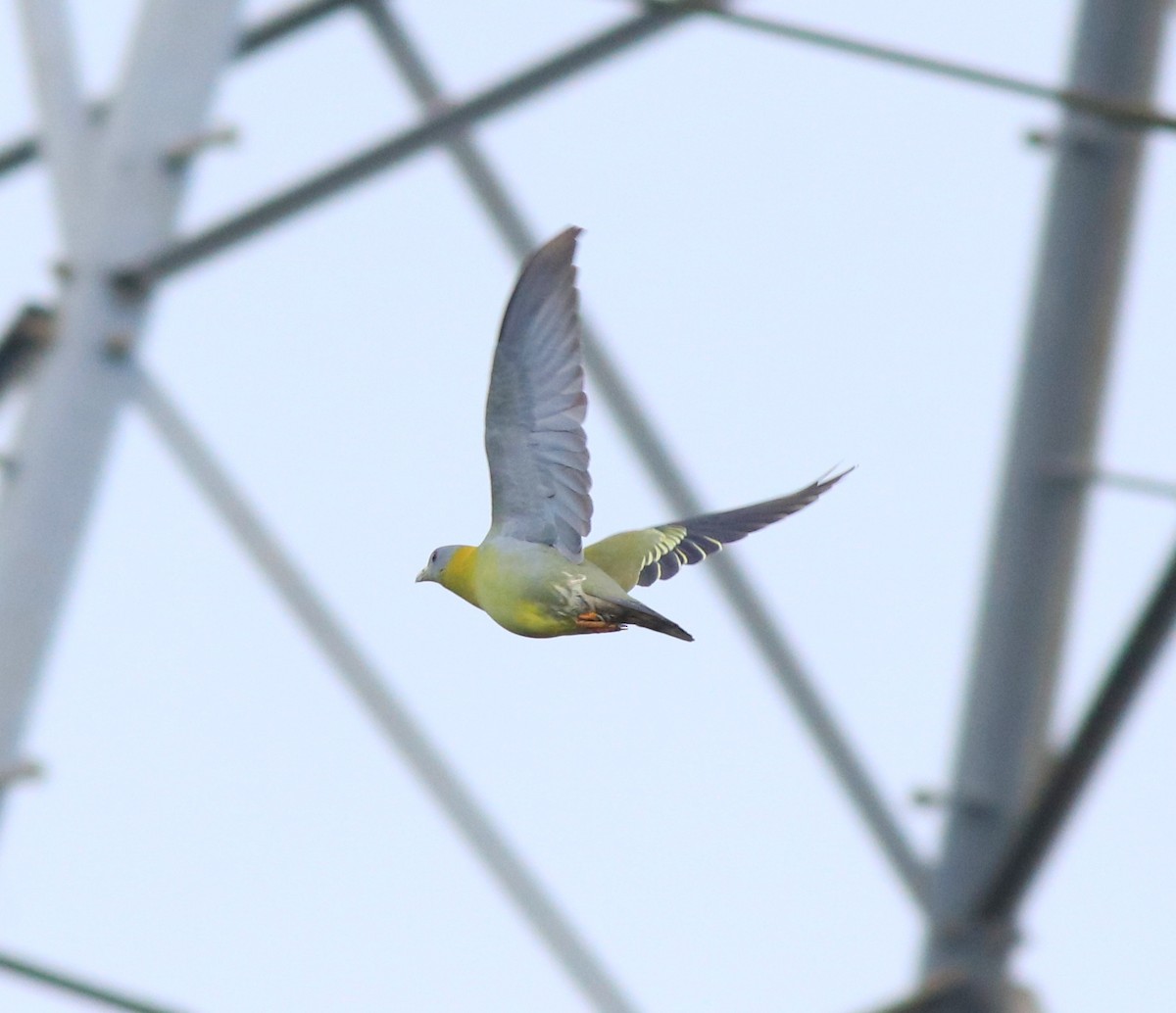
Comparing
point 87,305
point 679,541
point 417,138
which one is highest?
point 87,305

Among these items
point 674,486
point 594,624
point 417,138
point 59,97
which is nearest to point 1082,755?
point 674,486

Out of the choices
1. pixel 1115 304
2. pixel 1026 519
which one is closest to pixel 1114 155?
pixel 1115 304

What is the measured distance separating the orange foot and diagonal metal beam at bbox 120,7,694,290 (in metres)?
2.17

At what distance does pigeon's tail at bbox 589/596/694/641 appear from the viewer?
4.14 feet

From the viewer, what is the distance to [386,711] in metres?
3.73

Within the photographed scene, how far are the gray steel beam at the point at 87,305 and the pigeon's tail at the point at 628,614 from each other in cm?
257

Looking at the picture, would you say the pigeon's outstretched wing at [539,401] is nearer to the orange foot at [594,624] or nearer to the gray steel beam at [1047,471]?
the orange foot at [594,624]

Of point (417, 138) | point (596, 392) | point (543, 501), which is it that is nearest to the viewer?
point (543, 501)

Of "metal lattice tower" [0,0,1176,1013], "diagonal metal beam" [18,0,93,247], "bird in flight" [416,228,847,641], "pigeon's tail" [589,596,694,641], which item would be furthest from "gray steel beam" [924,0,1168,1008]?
"pigeon's tail" [589,596,694,641]

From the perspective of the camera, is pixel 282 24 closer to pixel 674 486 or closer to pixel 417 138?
pixel 417 138

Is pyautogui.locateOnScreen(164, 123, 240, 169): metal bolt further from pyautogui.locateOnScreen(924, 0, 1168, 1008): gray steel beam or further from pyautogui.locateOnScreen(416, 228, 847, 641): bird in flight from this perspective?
pyautogui.locateOnScreen(416, 228, 847, 641): bird in flight

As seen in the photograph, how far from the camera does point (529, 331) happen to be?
143cm

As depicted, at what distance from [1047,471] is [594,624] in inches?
110

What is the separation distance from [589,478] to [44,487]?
255 centimetres
